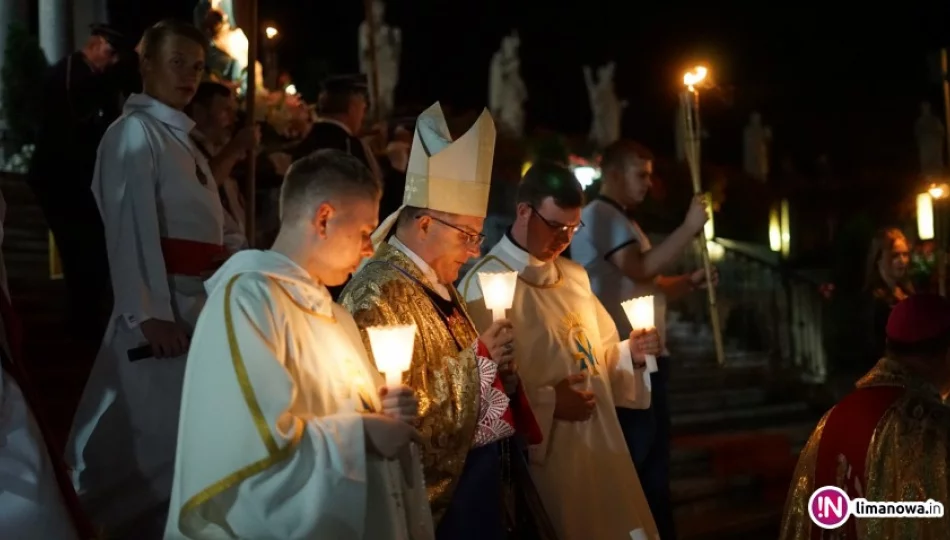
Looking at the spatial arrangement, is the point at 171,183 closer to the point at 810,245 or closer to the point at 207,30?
the point at 207,30

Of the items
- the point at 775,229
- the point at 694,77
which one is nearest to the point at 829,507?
the point at 694,77

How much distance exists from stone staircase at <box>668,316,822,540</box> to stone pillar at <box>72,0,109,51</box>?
27.8ft

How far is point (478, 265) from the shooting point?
4.80 m

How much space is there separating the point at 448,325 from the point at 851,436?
176cm

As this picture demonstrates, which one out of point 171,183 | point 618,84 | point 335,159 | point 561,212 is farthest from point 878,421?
point 618,84

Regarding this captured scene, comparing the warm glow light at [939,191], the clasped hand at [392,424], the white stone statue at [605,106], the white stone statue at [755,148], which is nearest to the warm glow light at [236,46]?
the clasped hand at [392,424]

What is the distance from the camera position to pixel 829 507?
13.4ft

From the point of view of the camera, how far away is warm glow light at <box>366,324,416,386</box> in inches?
114

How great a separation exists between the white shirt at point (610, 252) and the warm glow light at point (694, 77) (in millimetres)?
1112

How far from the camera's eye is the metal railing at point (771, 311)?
13.0 m

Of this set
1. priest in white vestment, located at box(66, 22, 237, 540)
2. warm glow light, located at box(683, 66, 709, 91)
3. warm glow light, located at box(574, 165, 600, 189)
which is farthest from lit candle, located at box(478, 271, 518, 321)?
warm glow light, located at box(574, 165, 600, 189)

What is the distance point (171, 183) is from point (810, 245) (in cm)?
2555

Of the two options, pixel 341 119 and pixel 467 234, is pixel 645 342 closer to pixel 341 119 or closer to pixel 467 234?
pixel 467 234

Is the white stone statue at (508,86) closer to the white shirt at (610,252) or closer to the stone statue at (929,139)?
the stone statue at (929,139)
